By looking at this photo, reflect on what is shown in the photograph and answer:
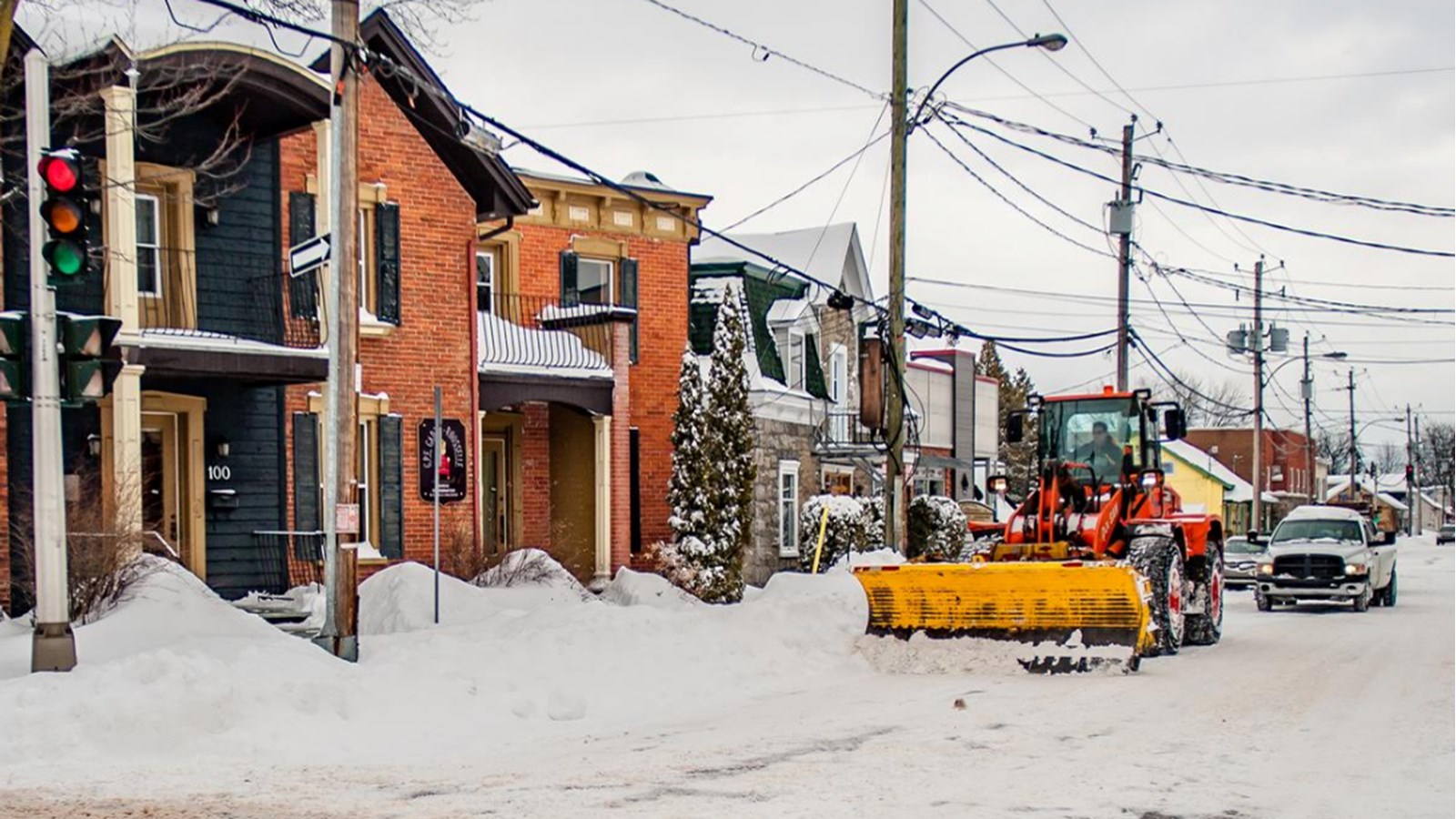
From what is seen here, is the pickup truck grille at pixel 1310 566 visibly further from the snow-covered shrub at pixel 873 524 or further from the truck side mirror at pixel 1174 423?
the truck side mirror at pixel 1174 423

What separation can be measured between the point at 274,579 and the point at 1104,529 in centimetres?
1072

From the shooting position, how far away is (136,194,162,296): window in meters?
18.5

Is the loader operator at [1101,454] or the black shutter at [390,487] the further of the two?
the black shutter at [390,487]

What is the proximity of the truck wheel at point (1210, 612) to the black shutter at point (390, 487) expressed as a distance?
1093 cm

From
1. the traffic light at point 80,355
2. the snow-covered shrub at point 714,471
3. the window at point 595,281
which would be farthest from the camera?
the window at point 595,281

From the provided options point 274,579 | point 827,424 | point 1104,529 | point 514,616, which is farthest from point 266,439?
point 827,424

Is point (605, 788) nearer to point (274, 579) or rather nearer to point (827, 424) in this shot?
point (274, 579)

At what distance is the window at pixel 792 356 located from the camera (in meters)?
33.4

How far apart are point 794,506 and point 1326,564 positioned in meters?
11.0

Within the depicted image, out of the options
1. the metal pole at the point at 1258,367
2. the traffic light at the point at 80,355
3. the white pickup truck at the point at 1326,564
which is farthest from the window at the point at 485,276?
the metal pole at the point at 1258,367

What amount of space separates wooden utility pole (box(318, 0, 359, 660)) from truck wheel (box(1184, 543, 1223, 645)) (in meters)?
10.8

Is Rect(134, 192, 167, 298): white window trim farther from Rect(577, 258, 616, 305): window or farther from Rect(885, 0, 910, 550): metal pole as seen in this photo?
Rect(577, 258, 616, 305): window

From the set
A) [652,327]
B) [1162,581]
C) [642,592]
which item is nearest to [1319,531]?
[1162,581]

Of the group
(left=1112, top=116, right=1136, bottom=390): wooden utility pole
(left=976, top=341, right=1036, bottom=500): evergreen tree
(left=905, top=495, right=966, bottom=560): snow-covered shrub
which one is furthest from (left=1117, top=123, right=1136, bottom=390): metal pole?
(left=976, top=341, right=1036, bottom=500): evergreen tree
